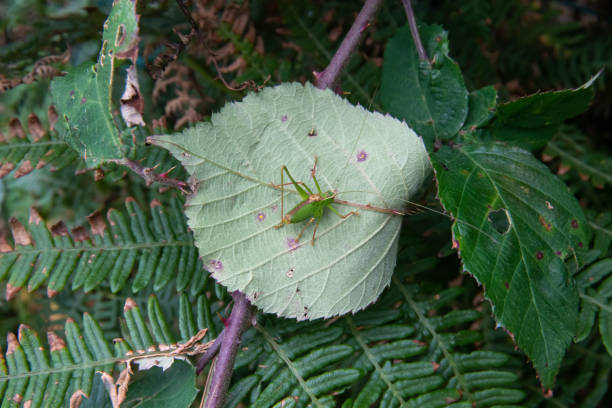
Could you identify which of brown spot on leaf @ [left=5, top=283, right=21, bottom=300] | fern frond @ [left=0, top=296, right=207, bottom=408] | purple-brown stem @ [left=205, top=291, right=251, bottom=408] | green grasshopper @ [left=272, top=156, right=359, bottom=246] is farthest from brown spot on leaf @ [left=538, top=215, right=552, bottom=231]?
brown spot on leaf @ [left=5, top=283, right=21, bottom=300]

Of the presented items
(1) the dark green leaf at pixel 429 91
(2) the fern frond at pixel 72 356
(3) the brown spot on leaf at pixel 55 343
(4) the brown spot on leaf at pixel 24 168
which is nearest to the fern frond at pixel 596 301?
(1) the dark green leaf at pixel 429 91

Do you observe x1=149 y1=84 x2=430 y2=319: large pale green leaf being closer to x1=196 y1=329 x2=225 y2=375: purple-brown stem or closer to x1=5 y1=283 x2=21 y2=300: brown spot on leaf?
x1=196 y1=329 x2=225 y2=375: purple-brown stem

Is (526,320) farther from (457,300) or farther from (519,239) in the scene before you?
→ (457,300)

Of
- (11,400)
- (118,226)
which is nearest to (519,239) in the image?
(118,226)

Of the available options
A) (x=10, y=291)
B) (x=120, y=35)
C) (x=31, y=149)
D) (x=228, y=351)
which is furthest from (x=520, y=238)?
(x=31, y=149)

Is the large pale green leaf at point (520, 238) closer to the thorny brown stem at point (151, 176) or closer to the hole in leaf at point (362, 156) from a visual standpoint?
the hole in leaf at point (362, 156)

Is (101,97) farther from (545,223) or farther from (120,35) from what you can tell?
(545,223)
